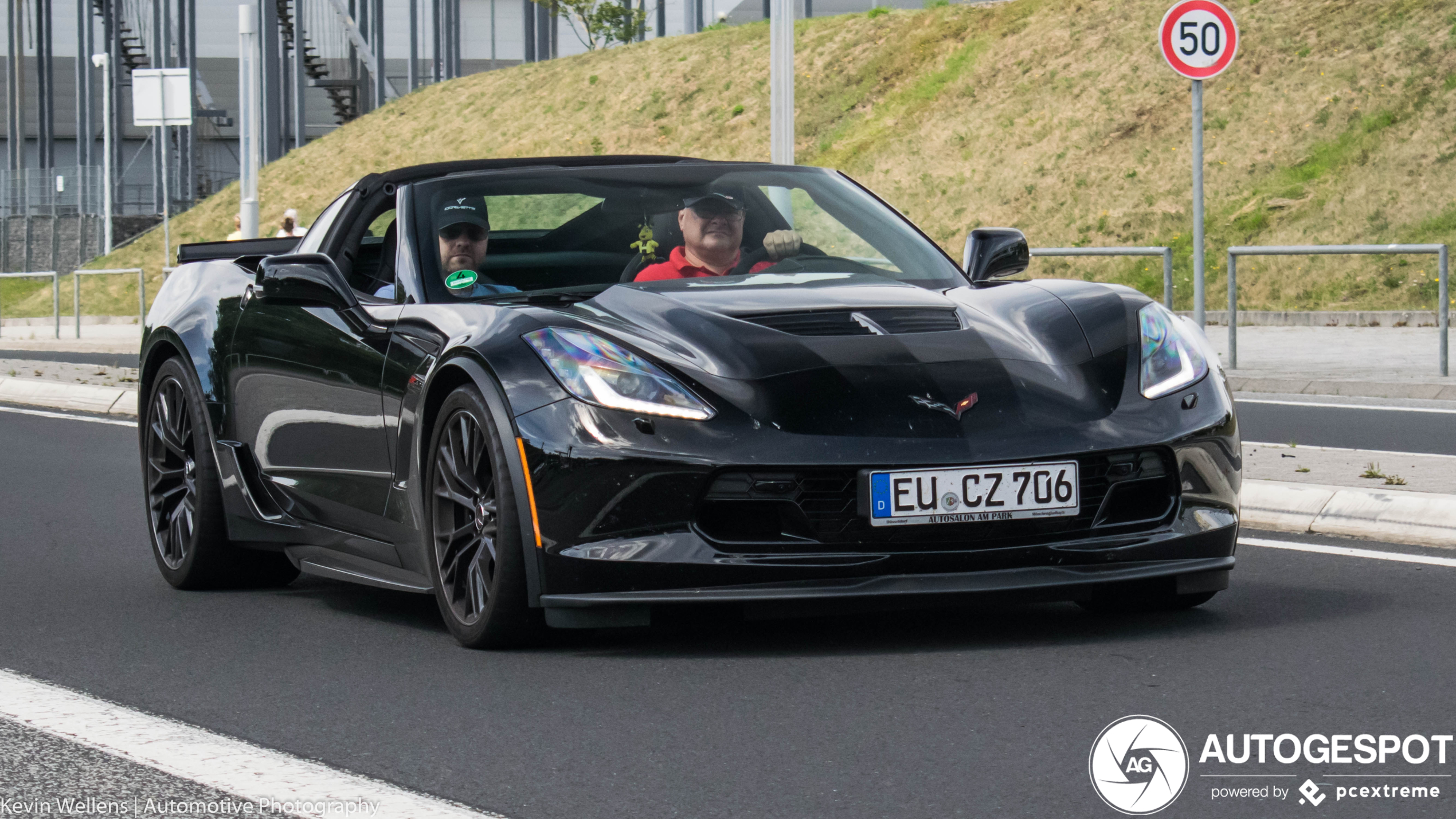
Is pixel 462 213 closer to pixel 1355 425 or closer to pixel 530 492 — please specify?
pixel 530 492

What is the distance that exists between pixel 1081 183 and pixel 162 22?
3299 cm

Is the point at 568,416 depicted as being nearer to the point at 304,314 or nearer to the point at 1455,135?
the point at 304,314

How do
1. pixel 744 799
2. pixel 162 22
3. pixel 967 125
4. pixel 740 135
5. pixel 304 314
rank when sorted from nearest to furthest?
pixel 744 799, pixel 304 314, pixel 967 125, pixel 740 135, pixel 162 22

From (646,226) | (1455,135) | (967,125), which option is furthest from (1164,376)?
(967,125)

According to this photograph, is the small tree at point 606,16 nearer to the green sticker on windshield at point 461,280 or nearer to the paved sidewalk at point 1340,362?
the paved sidewalk at point 1340,362

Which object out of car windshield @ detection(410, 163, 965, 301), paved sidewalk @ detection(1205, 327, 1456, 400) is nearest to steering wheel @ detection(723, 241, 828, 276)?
car windshield @ detection(410, 163, 965, 301)

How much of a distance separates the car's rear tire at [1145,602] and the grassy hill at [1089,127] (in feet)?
34.8

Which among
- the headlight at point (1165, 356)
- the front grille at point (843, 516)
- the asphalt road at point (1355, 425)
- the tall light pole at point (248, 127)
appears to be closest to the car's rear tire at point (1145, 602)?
the front grille at point (843, 516)

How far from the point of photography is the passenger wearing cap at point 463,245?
570cm

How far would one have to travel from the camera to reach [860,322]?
5062 millimetres

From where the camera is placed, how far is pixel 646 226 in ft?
19.5

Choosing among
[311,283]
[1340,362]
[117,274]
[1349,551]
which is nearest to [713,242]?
[311,283]

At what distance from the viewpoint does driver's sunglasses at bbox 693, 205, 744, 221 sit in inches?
234

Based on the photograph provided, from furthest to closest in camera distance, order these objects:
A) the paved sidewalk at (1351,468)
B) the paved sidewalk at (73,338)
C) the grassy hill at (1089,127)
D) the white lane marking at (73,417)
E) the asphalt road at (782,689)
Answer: the paved sidewalk at (73,338)
the grassy hill at (1089,127)
the white lane marking at (73,417)
the paved sidewalk at (1351,468)
the asphalt road at (782,689)
